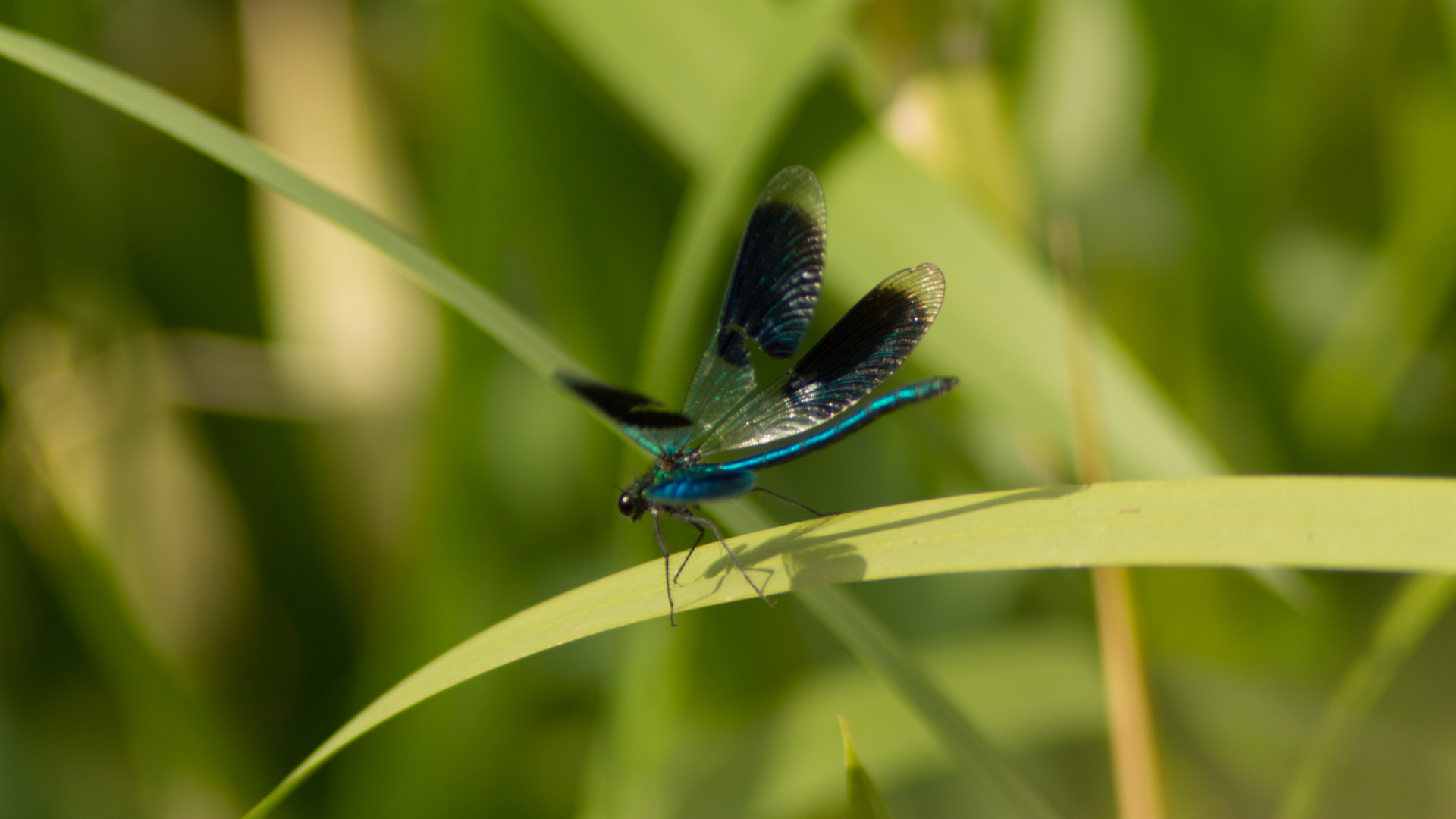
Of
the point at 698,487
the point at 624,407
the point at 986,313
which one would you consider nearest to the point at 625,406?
the point at 624,407

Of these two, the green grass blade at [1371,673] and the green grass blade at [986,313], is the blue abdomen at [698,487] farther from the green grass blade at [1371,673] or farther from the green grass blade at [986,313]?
the green grass blade at [1371,673]

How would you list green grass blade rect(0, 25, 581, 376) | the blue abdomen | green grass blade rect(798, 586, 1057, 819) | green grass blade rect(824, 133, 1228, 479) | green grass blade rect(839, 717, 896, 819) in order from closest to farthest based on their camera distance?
green grass blade rect(839, 717, 896, 819)
green grass blade rect(798, 586, 1057, 819)
green grass blade rect(0, 25, 581, 376)
the blue abdomen
green grass blade rect(824, 133, 1228, 479)

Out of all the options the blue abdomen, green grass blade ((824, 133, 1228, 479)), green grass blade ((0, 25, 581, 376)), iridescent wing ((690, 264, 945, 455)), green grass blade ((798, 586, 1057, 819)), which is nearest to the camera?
green grass blade ((798, 586, 1057, 819))

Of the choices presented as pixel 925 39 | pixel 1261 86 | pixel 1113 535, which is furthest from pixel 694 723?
pixel 1261 86

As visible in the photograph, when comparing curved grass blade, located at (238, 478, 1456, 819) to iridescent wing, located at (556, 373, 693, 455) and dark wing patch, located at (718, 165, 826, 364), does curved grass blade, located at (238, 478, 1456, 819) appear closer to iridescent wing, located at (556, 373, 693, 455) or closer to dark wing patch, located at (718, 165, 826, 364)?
iridescent wing, located at (556, 373, 693, 455)

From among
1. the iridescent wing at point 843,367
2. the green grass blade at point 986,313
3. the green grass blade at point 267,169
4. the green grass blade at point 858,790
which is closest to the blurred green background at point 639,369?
the green grass blade at point 986,313

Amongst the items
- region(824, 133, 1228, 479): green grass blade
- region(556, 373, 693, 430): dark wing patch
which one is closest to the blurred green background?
region(824, 133, 1228, 479): green grass blade
